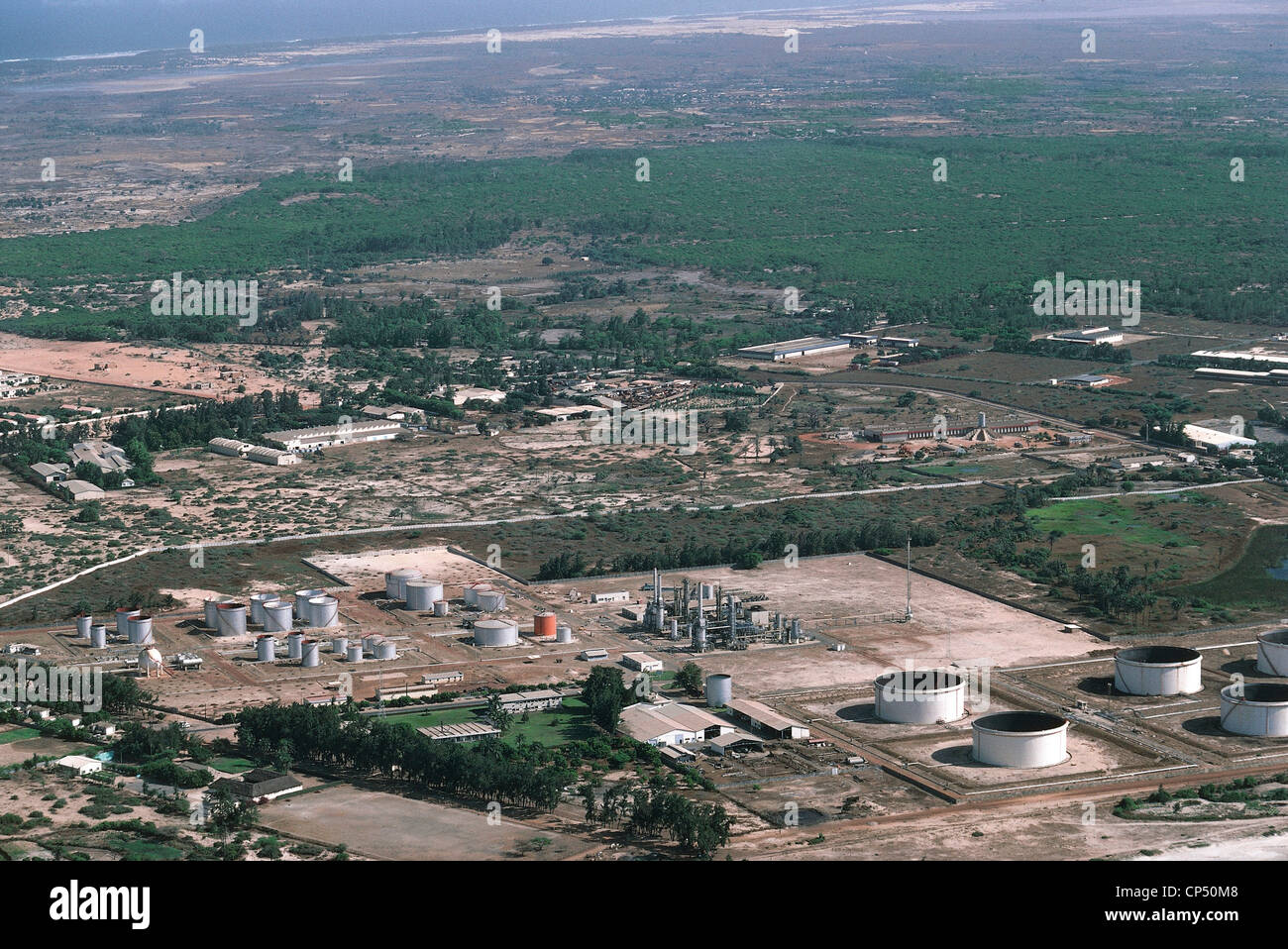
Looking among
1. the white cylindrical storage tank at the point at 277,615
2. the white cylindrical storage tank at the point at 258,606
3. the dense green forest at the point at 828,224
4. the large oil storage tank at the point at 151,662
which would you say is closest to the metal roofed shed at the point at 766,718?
the white cylindrical storage tank at the point at 277,615

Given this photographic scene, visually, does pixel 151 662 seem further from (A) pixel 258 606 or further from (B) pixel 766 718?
(B) pixel 766 718

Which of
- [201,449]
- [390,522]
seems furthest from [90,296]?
[390,522]

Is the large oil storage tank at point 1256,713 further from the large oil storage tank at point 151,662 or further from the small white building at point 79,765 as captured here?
the large oil storage tank at point 151,662

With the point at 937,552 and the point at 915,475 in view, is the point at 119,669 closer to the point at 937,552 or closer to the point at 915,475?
the point at 937,552

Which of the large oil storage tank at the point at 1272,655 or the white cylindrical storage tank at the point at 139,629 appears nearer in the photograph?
the large oil storage tank at the point at 1272,655

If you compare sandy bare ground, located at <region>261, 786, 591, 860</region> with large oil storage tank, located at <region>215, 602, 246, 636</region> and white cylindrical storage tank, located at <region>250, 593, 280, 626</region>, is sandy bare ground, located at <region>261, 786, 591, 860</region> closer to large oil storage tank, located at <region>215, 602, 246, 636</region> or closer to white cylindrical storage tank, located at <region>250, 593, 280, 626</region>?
large oil storage tank, located at <region>215, 602, 246, 636</region>

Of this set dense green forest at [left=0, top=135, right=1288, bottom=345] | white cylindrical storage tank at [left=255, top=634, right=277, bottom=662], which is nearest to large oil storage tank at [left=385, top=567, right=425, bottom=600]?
white cylindrical storage tank at [left=255, top=634, right=277, bottom=662]
